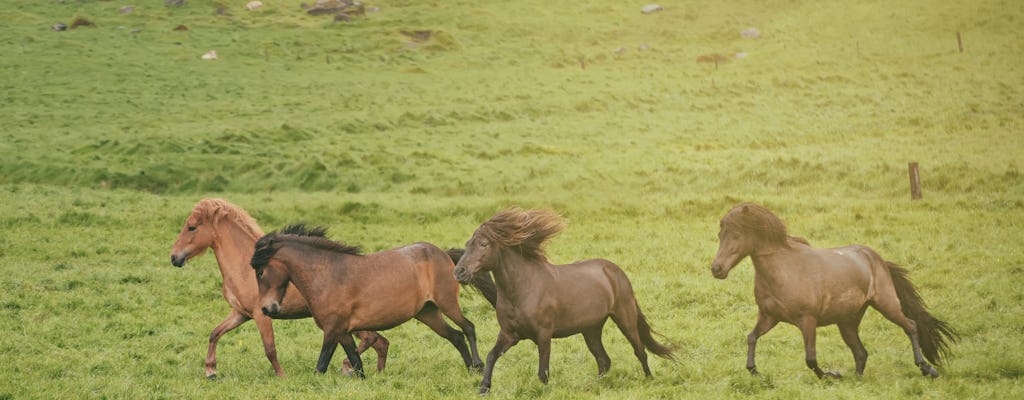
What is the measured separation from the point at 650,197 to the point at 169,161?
1965 cm

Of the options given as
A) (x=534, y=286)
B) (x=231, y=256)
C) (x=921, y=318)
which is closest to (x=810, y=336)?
(x=921, y=318)

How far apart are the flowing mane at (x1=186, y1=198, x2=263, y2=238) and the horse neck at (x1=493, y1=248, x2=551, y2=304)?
13.1 feet

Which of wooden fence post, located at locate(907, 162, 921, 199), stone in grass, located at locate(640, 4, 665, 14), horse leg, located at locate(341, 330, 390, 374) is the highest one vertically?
horse leg, located at locate(341, 330, 390, 374)

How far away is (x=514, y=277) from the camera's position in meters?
10.7

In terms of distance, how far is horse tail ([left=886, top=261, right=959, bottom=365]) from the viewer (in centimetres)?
1138

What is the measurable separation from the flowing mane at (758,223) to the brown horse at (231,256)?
18.1 feet

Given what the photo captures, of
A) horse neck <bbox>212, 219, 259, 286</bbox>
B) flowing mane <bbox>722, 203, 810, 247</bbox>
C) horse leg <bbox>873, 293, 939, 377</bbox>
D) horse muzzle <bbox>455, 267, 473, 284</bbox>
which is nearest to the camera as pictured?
horse muzzle <bbox>455, 267, 473, 284</bbox>

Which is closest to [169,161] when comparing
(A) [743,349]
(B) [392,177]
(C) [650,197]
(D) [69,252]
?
(B) [392,177]

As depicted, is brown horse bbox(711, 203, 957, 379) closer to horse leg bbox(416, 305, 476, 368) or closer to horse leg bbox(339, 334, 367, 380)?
horse leg bbox(416, 305, 476, 368)

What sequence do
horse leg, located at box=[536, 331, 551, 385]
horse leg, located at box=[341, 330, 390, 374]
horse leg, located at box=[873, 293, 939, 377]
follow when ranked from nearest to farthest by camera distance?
horse leg, located at box=[536, 331, 551, 385]
horse leg, located at box=[873, 293, 939, 377]
horse leg, located at box=[341, 330, 390, 374]

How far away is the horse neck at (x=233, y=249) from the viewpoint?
12.4 m

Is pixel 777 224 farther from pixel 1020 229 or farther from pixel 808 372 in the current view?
pixel 1020 229

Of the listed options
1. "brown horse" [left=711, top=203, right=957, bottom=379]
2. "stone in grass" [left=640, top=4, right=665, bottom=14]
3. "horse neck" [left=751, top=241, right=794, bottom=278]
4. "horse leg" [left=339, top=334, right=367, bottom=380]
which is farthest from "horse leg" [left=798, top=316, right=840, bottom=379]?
"stone in grass" [left=640, top=4, right=665, bottom=14]

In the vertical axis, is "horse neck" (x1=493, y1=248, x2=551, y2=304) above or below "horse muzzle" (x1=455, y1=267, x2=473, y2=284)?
below
